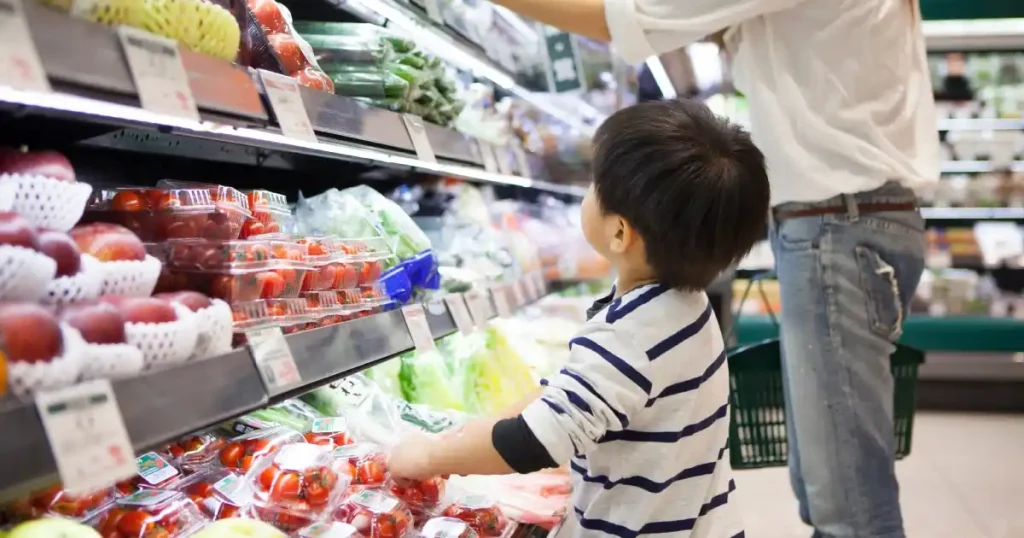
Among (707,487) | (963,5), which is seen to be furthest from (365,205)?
(963,5)

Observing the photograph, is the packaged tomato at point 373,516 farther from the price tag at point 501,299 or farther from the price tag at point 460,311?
the price tag at point 501,299

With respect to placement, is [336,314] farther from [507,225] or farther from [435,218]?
[507,225]

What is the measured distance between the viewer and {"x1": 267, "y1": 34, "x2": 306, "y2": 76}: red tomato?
1477mm

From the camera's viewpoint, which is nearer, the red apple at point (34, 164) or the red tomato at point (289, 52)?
the red apple at point (34, 164)

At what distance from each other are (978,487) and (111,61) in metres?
3.70

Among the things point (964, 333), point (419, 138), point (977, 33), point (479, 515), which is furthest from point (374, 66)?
point (977, 33)

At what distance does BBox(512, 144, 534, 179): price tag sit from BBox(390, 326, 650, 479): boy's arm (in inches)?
55.2

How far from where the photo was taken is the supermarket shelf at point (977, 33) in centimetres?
512

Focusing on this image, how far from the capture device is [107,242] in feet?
3.13

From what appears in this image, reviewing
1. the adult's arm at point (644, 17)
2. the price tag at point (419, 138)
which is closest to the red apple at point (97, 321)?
the price tag at point (419, 138)

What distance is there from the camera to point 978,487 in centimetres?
354

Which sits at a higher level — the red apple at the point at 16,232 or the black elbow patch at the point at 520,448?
the red apple at the point at 16,232

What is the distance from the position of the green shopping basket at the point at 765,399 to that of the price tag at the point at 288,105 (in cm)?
147

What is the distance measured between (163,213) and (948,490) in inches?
133
